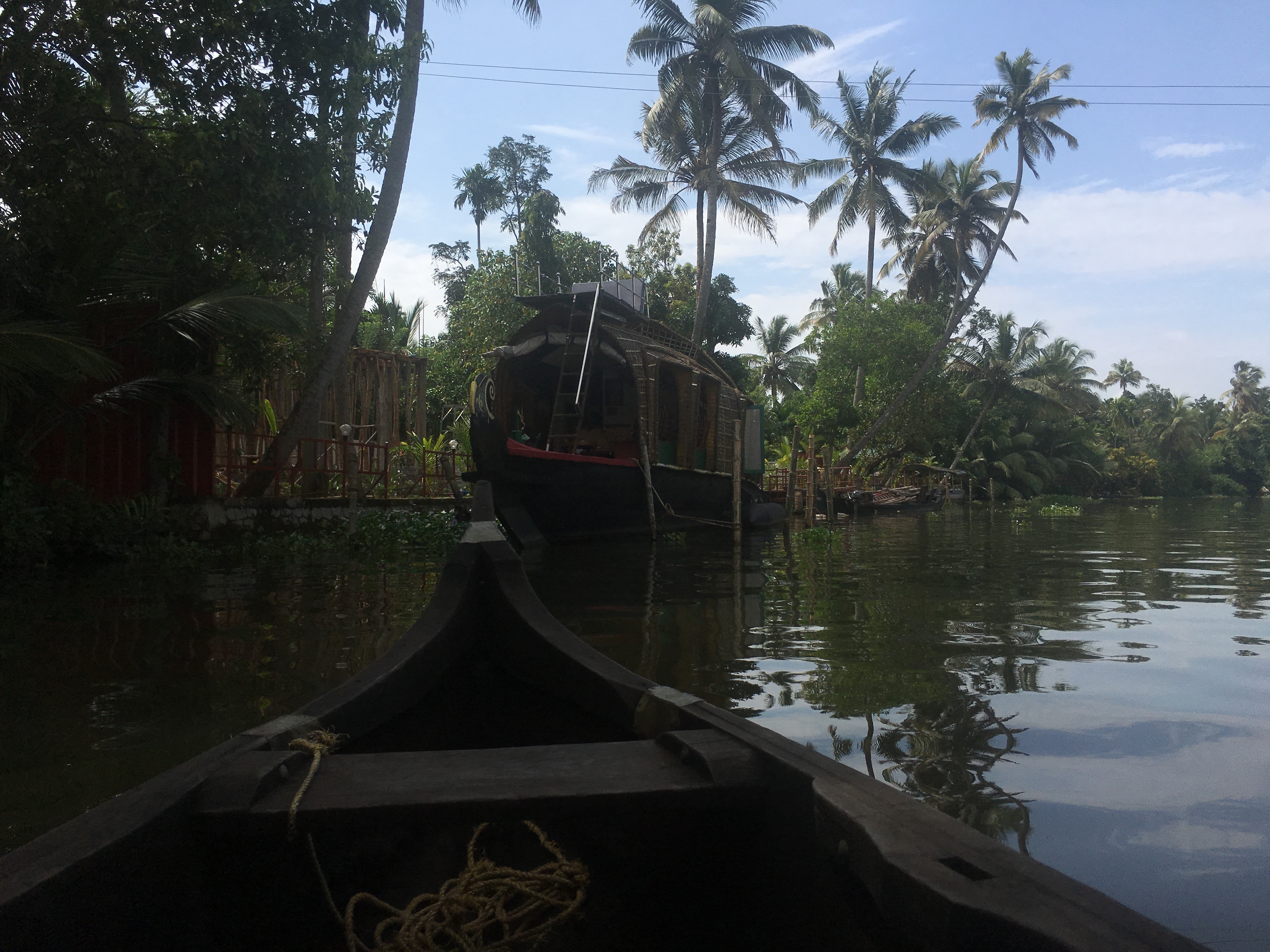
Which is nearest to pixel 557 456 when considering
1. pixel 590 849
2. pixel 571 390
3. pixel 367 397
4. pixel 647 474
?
pixel 647 474

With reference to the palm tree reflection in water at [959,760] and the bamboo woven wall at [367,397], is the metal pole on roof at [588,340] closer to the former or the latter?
the bamboo woven wall at [367,397]

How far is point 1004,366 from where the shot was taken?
37.2 m

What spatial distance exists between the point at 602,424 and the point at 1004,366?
27804mm

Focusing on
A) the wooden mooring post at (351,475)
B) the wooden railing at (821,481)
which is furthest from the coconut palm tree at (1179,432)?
the wooden mooring post at (351,475)

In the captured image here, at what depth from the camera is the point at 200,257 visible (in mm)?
10453

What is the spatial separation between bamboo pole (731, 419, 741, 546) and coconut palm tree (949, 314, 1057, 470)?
22.7m

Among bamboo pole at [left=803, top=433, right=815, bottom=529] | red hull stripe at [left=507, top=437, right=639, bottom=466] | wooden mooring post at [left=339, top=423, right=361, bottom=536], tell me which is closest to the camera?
red hull stripe at [left=507, top=437, right=639, bottom=466]

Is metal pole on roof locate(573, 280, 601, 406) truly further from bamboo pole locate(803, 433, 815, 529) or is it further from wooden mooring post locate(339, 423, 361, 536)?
bamboo pole locate(803, 433, 815, 529)

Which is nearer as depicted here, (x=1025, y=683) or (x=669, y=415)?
(x=1025, y=683)

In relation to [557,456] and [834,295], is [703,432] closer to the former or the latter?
[557,456]

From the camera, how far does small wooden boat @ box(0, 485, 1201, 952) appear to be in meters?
1.41

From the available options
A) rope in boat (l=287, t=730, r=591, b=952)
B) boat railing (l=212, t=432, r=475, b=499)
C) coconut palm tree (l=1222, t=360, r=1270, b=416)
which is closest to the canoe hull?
boat railing (l=212, t=432, r=475, b=499)

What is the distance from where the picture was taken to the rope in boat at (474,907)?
6.24 ft

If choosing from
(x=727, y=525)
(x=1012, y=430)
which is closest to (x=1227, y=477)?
(x=1012, y=430)
